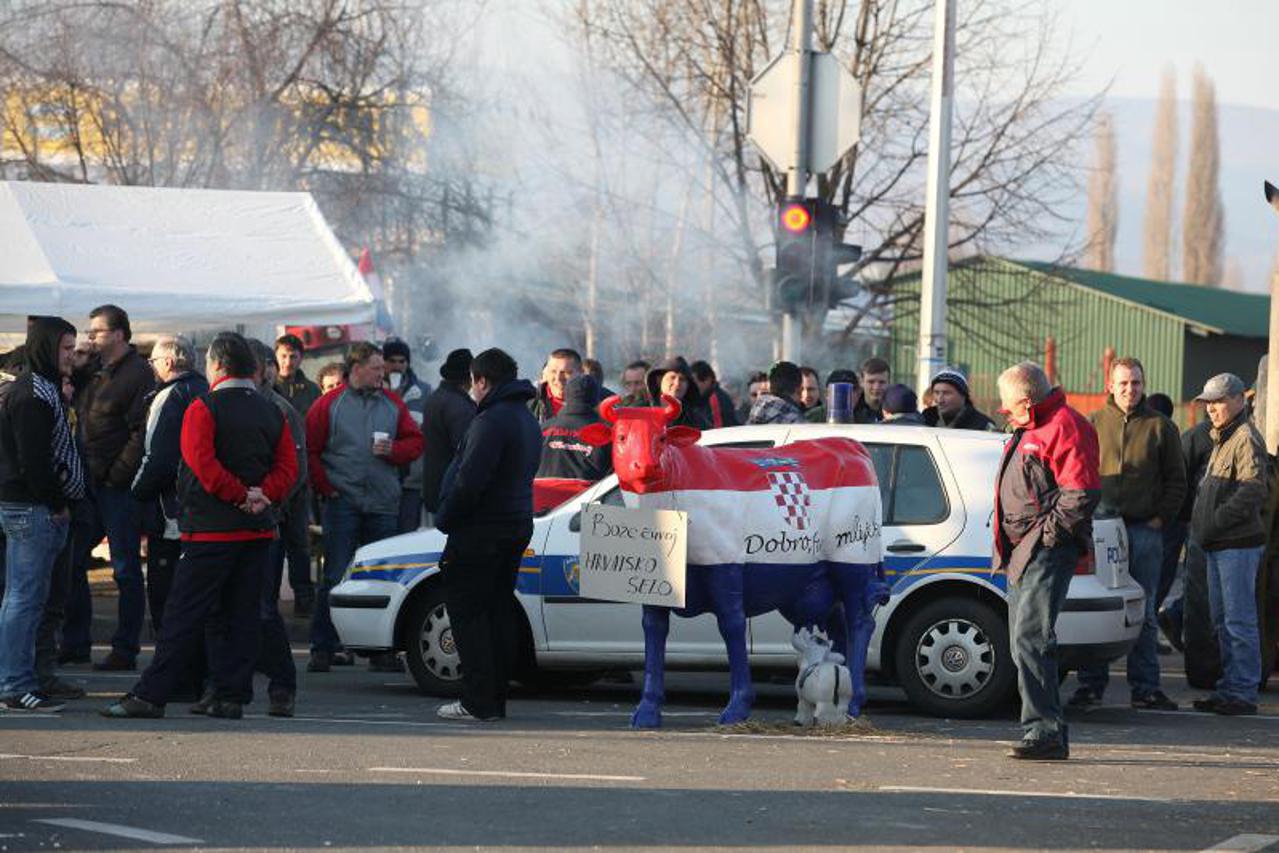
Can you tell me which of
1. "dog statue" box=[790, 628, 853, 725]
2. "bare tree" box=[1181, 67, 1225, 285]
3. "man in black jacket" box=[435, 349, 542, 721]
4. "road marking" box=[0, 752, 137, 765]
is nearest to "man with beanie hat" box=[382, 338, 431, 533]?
"man in black jacket" box=[435, 349, 542, 721]

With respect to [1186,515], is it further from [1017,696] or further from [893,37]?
[893,37]

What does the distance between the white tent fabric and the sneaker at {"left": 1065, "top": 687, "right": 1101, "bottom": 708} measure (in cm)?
674

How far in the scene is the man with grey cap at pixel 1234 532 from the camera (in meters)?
12.8

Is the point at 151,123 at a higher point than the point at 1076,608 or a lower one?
higher

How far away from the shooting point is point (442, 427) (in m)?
13.7

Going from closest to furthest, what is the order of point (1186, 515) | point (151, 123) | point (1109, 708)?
point (1109, 708) → point (1186, 515) → point (151, 123)

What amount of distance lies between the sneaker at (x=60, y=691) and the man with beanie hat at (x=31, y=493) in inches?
12.0

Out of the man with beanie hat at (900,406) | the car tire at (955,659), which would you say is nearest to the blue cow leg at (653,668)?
the car tire at (955,659)

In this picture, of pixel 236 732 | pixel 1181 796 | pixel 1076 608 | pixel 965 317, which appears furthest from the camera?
pixel 965 317

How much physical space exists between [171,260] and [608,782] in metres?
9.15

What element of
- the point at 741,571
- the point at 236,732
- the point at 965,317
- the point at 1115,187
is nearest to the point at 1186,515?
the point at 741,571

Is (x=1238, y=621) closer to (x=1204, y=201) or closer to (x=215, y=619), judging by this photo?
(x=215, y=619)

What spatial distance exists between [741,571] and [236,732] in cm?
261

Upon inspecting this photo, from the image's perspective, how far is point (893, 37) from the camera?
2830 cm
